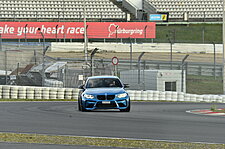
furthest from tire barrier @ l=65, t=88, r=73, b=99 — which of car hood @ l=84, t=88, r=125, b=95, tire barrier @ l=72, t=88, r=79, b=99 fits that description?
car hood @ l=84, t=88, r=125, b=95

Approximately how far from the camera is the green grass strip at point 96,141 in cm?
1012

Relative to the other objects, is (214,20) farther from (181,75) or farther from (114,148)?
(114,148)

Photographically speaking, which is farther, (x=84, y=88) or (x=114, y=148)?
(x=84, y=88)

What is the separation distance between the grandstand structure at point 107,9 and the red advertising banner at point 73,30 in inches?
83.5

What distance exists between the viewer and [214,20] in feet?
200

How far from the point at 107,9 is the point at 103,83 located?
4034 cm

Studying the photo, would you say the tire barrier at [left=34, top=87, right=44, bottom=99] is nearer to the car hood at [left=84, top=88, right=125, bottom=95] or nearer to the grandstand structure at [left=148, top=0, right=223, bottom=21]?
the car hood at [left=84, top=88, right=125, bottom=95]

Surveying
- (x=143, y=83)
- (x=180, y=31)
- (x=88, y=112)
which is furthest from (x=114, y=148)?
(x=180, y=31)

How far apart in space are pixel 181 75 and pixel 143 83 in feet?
10.3

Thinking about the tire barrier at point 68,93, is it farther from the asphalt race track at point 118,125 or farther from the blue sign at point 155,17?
the blue sign at point 155,17

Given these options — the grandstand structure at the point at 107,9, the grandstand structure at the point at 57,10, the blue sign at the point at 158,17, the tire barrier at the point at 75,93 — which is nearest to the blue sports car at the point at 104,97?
the tire barrier at the point at 75,93

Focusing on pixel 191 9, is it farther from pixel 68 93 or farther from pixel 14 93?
pixel 14 93

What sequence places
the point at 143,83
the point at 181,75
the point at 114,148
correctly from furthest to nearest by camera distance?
1. the point at 181,75
2. the point at 143,83
3. the point at 114,148

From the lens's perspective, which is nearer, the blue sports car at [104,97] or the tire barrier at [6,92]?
the blue sports car at [104,97]
